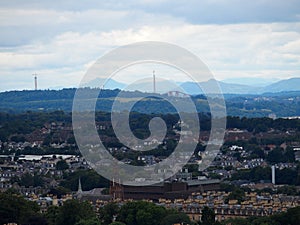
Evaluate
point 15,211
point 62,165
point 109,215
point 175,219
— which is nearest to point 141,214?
point 175,219

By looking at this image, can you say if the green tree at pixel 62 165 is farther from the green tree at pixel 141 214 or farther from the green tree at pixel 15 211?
the green tree at pixel 141 214

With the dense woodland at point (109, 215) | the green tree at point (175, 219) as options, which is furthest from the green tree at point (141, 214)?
the green tree at point (175, 219)

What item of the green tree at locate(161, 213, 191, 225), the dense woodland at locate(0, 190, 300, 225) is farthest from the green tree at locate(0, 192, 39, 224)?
the green tree at locate(161, 213, 191, 225)

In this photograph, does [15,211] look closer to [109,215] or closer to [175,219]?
[109,215]

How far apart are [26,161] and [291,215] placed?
49.1m

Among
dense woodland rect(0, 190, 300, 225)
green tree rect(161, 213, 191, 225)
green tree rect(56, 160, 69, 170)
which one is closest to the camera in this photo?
dense woodland rect(0, 190, 300, 225)

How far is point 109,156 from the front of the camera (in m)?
81.9

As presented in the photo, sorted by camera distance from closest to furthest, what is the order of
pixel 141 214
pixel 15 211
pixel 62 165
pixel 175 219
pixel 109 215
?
Result: pixel 175 219 < pixel 141 214 < pixel 15 211 < pixel 109 215 < pixel 62 165

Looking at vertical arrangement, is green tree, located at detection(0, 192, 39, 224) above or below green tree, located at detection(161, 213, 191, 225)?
above

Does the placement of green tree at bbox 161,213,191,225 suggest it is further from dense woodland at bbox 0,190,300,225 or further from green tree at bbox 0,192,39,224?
green tree at bbox 0,192,39,224

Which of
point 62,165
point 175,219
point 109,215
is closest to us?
point 175,219

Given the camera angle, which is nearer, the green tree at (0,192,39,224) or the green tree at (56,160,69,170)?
the green tree at (0,192,39,224)

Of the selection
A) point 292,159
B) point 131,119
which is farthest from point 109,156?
point 131,119

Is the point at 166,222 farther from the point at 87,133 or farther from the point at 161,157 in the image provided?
the point at 87,133
